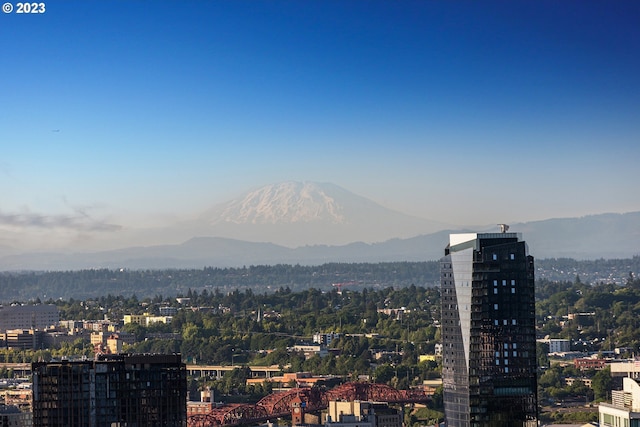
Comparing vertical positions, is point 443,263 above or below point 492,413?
above

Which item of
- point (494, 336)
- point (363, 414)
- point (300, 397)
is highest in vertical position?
point (494, 336)

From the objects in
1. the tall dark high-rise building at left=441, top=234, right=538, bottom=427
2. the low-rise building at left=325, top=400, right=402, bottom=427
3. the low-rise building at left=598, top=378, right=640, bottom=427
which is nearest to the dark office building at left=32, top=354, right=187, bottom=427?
the tall dark high-rise building at left=441, top=234, right=538, bottom=427

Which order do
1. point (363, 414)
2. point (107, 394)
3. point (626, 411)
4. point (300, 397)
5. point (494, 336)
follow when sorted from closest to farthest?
point (626, 411), point (107, 394), point (494, 336), point (363, 414), point (300, 397)

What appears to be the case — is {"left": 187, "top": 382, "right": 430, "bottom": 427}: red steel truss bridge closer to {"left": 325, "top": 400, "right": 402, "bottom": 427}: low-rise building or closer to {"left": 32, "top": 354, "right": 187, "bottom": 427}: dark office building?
{"left": 325, "top": 400, "right": 402, "bottom": 427}: low-rise building

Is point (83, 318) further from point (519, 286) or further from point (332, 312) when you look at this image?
point (519, 286)

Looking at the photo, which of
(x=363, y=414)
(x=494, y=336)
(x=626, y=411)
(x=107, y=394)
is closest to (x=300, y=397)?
(x=363, y=414)

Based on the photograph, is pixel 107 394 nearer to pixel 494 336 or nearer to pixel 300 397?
pixel 494 336

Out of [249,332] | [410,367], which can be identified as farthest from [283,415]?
[249,332]
